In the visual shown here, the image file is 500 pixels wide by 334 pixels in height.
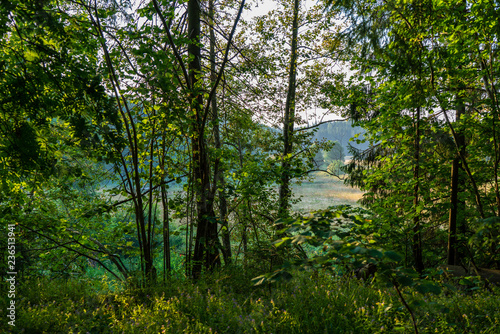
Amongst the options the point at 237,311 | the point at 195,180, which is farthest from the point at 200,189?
the point at 237,311

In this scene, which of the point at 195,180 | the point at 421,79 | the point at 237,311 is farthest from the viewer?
the point at 421,79

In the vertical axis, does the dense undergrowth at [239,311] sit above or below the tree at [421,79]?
below

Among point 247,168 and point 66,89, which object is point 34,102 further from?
point 247,168

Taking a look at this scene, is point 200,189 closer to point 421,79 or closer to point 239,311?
point 239,311

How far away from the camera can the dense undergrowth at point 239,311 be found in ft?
8.10

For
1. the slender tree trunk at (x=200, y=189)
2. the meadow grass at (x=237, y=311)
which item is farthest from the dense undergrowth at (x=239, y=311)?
the slender tree trunk at (x=200, y=189)

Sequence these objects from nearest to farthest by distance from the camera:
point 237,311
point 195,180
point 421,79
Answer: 1. point 237,311
2. point 195,180
3. point 421,79

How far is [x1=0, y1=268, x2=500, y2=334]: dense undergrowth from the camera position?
247 centimetres

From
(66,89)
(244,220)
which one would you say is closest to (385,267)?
(66,89)

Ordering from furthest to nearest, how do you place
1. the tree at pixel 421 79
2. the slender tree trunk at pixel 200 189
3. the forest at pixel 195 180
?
the tree at pixel 421 79 < the slender tree trunk at pixel 200 189 < the forest at pixel 195 180

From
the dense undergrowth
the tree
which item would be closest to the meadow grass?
the dense undergrowth

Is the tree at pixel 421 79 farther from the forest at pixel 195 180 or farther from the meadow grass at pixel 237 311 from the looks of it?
the meadow grass at pixel 237 311

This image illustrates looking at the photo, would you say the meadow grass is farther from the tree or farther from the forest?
the tree

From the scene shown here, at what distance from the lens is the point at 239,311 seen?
111 inches
